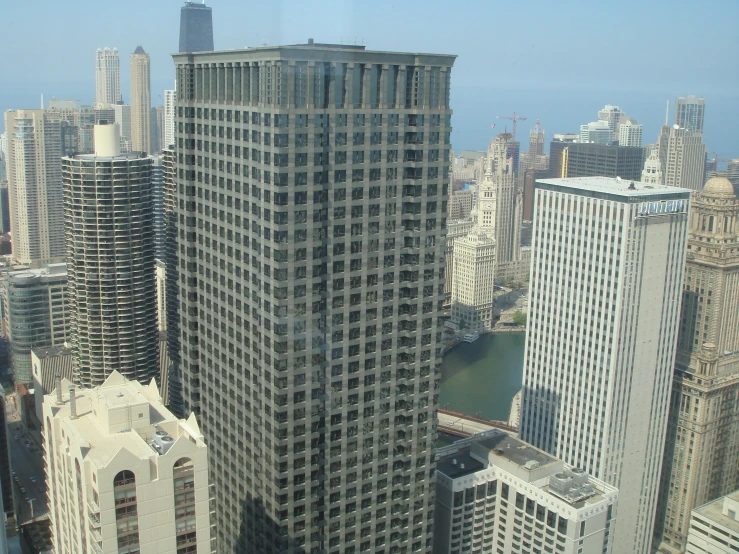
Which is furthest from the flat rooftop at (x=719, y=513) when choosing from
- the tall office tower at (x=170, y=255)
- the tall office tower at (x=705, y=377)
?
the tall office tower at (x=170, y=255)

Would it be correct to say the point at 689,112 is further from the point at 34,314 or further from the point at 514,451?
the point at 34,314

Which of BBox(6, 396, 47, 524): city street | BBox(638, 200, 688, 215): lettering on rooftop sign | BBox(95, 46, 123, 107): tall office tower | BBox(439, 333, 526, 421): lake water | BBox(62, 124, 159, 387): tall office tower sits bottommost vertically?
BBox(439, 333, 526, 421): lake water

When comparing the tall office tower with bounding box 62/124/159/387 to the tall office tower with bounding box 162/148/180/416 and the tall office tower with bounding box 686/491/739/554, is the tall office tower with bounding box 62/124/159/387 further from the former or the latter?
the tall office tower with bounding box 686/491/739/554

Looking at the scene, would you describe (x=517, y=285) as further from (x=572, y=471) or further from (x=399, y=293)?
(x=399, y=293)

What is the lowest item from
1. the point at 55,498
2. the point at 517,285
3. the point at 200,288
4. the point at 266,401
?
the point at 517,285

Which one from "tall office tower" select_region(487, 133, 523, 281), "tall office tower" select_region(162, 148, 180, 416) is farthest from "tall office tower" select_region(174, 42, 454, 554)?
"tall office tower" select_region(487, 133, 523, 281)

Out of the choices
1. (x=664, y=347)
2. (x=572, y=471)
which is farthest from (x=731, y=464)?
(x=572, y=471)

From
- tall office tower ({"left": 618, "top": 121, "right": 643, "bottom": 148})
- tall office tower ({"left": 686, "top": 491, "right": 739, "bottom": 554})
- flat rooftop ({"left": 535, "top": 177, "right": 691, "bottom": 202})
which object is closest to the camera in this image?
tall office tower ({"left": 686, "top": 491, "right": 739, "bottom": 554})
